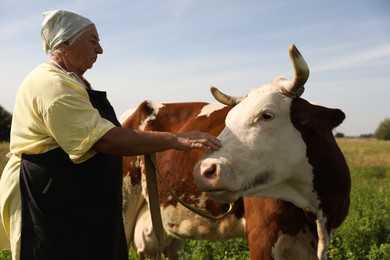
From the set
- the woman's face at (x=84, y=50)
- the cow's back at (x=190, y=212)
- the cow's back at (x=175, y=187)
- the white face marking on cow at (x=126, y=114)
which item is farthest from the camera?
the white face marking on cow at (x=126, y=114)

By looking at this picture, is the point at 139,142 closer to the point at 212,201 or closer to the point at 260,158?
the point at 260,158

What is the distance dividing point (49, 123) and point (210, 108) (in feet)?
9.33

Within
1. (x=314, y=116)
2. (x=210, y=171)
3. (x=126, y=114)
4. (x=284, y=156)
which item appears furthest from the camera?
(x=126, y=114)

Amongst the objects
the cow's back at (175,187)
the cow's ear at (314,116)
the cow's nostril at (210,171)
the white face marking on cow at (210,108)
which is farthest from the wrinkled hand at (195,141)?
the white face marking on cow at (210,108)

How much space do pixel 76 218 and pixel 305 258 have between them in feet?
6.61

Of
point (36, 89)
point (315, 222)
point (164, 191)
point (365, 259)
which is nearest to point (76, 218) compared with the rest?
point (36, 89)

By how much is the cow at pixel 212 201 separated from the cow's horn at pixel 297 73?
0.04 m

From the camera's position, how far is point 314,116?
3641mm

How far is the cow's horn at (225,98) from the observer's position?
407 centimetres

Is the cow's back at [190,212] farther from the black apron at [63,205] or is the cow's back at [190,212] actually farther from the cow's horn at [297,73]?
the black apron at [63,205]

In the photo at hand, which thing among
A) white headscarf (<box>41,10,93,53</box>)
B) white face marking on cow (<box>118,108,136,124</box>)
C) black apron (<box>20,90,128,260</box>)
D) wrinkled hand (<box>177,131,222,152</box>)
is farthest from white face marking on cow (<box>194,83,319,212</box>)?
white face marking on cow (<box>118,108,136,124</box>)

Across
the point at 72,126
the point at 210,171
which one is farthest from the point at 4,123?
the point at 72,126

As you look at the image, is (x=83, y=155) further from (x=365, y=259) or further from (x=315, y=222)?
(x=365, y=259)

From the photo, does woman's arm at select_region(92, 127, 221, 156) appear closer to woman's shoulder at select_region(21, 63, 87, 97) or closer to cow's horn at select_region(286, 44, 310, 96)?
woman's shoulder at select_region(21, 63, 87, 97)
